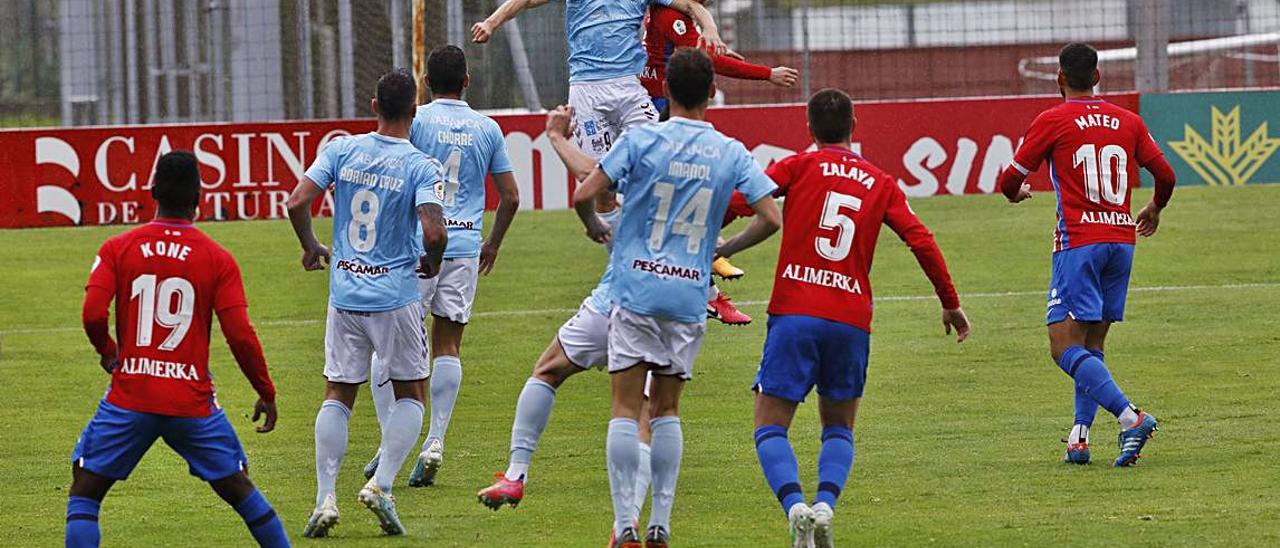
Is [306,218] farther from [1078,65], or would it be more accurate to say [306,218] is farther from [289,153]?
[289,153]

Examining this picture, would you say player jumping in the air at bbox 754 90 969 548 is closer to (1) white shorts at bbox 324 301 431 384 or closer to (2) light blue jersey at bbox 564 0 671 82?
(1) white shorts at bbox 324 301 431 384

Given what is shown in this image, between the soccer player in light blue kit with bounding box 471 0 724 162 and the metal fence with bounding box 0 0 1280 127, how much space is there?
10.4m

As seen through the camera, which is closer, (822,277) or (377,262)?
(822,277)

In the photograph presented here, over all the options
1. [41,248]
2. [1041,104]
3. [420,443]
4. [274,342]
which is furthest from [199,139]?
[420,443]

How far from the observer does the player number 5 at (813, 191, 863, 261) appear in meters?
7.71

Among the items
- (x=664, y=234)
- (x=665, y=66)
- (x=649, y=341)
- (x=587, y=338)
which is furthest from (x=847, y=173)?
(x=665, y=66)

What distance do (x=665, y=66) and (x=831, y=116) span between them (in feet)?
9.78

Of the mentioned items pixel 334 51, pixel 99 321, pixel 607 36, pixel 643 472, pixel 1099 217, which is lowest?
pixel 643 472

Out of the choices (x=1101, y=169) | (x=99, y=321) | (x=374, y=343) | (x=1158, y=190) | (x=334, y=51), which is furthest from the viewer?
(x=334, y=51)

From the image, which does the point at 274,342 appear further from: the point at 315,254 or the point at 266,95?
the point at 266,95

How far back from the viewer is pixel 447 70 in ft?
30.3

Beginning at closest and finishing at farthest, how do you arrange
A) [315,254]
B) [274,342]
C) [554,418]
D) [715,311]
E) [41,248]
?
[315,254] → [715,311] → [554,418] → [274,342] → [41,248]

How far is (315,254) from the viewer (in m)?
8.52

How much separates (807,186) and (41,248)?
14063mm
